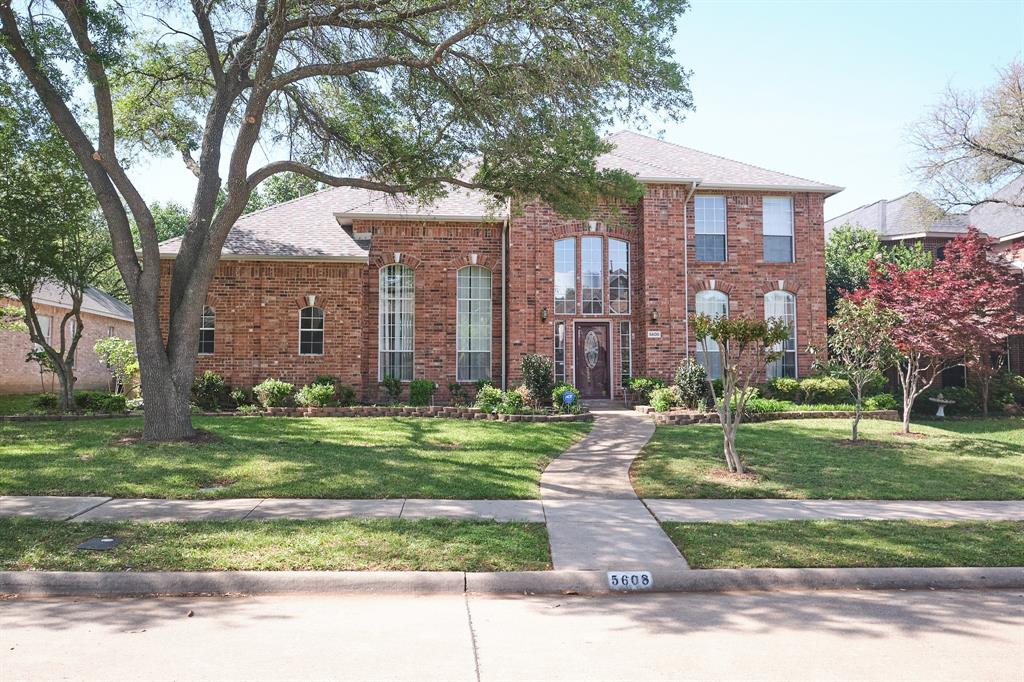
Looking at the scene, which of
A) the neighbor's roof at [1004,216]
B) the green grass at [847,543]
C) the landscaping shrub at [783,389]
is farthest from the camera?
the neighbor's roof at [1004,216]

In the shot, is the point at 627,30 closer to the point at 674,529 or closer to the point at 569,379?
the point at 674,529

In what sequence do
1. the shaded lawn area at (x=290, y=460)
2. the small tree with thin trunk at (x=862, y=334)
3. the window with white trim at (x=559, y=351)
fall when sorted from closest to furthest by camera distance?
1. the shaded lawn area at (x=290, y=460)
2. the small tree with thin trunk at (x=862, y=334)
3. the window with white trim at (x=559, y=351)

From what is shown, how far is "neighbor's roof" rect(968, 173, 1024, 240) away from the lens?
72.8 feet

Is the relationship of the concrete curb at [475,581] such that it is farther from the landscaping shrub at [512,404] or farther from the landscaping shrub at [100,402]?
the landscaping shrub at [100,402]

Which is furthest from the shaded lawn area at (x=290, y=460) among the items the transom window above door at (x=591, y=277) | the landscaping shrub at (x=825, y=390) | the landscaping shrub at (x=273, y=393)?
the landscaping shrub at (x=825, y=390)

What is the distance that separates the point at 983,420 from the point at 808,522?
13.9 m

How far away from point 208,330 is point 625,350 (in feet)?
Answer: 38.6

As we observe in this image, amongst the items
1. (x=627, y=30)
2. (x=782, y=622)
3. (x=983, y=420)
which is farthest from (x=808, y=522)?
(x=983, y=420)

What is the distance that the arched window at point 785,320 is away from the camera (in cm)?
1944

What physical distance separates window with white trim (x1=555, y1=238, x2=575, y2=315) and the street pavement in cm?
1403

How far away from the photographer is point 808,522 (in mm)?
7195

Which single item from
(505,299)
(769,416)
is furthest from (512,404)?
(769,416)

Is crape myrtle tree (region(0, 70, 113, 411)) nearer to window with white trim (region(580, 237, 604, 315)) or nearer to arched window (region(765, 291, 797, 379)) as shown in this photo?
window with white trim (region(580, 237, 604, 315))

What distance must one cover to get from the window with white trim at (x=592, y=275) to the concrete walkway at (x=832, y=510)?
1120 centimetres
